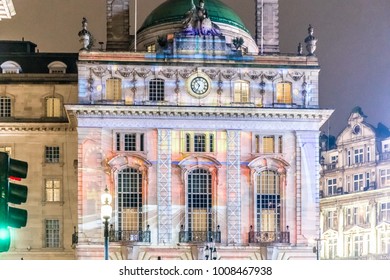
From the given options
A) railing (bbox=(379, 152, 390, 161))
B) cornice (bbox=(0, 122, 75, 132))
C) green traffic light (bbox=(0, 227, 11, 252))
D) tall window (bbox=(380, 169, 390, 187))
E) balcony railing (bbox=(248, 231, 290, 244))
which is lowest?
balcony railing (bbox=(248, 231, 290, 244))

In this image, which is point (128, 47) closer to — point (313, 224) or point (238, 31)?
point (238, 31)

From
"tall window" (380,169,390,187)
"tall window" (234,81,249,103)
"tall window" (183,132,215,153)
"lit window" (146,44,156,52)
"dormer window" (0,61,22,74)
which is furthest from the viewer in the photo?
"dormer window" (0,61,22,74)

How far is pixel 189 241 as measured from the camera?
89.2 feet

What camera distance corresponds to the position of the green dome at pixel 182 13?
29750 millimetres

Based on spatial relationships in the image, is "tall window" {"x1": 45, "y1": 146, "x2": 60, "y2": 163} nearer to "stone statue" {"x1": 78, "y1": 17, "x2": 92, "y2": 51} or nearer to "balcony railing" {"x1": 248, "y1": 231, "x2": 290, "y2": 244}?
"stone statue" {"x1": 78, "y1": 17, "x2": 92, "y2": 51}

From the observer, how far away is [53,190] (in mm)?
30203

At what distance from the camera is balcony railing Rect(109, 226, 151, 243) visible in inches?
1061

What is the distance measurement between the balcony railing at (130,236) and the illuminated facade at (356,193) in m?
5.08

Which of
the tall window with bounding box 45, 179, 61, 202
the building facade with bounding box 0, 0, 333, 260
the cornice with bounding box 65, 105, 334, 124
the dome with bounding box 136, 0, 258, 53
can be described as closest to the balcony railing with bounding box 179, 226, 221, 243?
the building facade with bounding box 0, 0, 333, 260

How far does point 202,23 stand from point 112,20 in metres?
3.31

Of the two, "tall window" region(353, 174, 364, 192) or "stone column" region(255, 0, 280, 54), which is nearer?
"stone column" region(255, 0, 280, 54)

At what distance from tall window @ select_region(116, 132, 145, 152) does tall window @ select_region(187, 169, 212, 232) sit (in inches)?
59.9

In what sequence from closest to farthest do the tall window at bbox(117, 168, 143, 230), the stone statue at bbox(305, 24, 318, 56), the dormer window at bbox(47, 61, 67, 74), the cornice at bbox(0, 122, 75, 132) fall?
the stone statue at bbox(305, 24, 318, 56), the tall window at bbox(117, 168, 143, 230), the cornice at bbox(0, 122, 75, 132), the dormer window at bbox(47, 61, 67, 74)
